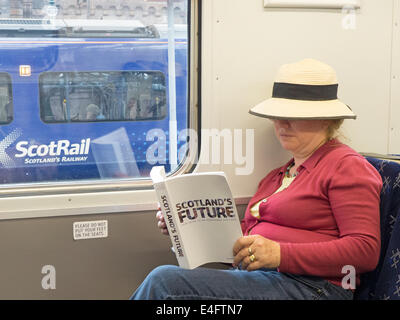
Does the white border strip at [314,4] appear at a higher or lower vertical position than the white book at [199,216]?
higher

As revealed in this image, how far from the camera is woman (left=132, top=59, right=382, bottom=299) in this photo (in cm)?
194

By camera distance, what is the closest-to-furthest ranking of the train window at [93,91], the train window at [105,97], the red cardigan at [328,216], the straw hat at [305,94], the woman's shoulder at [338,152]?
the red cardigan at [328,216] → the woman's shoulder at [338,152] → the straw hat at [305,94] → the train window at [93,91] → the train window at [105,97]

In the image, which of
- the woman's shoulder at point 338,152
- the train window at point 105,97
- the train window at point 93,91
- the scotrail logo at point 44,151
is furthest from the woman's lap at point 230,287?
the train window at point 105,97

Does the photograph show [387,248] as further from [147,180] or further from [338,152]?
[147,180]

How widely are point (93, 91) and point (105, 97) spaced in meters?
0.07

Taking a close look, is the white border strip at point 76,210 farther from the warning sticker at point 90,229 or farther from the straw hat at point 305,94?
the straw hat at point 305,94

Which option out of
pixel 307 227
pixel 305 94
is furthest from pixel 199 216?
pixel 305 94

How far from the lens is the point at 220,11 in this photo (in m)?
2.56

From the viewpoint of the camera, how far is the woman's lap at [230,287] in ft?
6.50

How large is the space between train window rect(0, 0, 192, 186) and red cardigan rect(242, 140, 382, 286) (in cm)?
72

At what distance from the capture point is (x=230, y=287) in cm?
201

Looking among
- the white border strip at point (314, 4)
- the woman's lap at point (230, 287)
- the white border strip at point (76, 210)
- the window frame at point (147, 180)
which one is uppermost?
the white border strip at point (314, 4)

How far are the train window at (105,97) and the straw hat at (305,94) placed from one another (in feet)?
2.10
